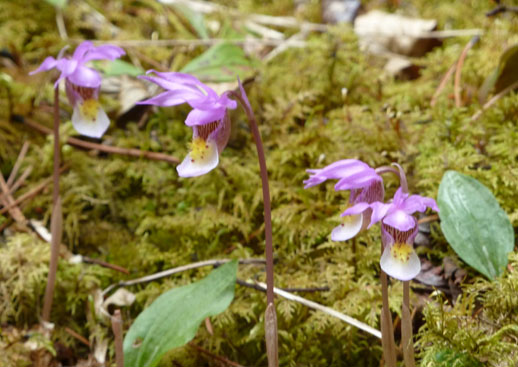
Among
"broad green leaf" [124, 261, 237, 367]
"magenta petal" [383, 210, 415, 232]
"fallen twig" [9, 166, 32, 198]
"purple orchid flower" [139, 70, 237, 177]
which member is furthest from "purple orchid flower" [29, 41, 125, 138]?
"magenta petal" [383, 210, 415, 232]

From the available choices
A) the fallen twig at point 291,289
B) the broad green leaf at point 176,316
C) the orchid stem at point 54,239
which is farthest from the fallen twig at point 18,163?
the fallen twig at point 291,289

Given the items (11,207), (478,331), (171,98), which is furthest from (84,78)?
(478,331)

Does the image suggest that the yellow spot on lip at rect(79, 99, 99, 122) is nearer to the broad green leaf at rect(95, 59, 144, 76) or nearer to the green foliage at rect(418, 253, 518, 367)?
the broad green leaf at rect(95, 59, 144, 76)

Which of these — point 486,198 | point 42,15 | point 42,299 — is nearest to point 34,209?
point 42,299

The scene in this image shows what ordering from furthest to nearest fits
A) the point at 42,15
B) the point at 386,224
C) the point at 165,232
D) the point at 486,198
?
the point at 42,15, the point at 165,232, the point at 486,198, the point at 386,224

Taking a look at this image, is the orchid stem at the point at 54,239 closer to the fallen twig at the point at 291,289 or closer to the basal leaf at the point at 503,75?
the fallen twig at the point at 291,289

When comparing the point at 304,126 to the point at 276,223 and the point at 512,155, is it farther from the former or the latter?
the point at 512,155
